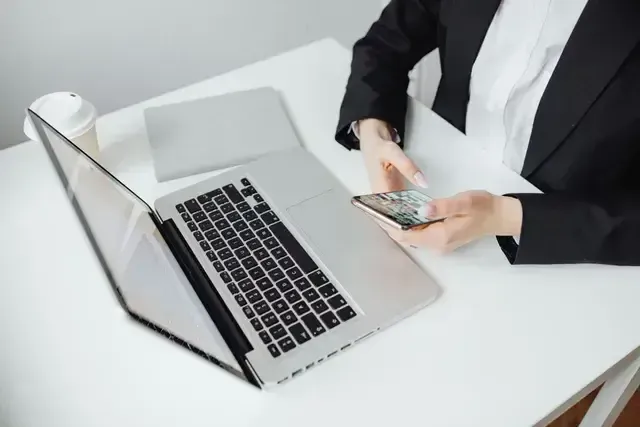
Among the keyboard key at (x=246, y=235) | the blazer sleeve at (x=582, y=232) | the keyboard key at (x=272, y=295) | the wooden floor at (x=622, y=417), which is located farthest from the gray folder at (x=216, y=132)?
the wooden floor at (x=622, y=417)

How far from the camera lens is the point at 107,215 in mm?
703

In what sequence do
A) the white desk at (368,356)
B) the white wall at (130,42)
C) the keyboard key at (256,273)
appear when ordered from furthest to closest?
the white wall at (130,42), the keyboard key at (256,273), the white desk at (368,356)

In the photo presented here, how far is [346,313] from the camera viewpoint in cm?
66

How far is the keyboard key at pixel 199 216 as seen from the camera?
0.78 meters

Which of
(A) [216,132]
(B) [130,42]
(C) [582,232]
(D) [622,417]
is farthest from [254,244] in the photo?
(D) [622,417]

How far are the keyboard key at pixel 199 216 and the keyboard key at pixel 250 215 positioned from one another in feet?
0.16

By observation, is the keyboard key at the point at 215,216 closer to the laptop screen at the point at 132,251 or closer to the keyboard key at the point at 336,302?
the laptop screen at the point at 132,251

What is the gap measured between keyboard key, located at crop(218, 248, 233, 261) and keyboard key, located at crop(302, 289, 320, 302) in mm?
110

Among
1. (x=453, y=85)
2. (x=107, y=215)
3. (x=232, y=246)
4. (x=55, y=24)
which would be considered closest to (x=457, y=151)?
(x=453, y=85)

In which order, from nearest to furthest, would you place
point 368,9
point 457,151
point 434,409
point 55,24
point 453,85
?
point 434,409 → point 457,151 → point 453,85 → point 55,24 → point 368,9

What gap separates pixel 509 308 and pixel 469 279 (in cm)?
6

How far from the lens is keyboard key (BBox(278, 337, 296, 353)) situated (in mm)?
629

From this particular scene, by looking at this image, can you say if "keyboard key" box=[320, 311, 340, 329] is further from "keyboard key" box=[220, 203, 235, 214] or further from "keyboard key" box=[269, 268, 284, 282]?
"keyboard key" box=[220, 203, 235, 214]

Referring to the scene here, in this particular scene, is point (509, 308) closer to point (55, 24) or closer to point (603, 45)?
point (603, 45)
